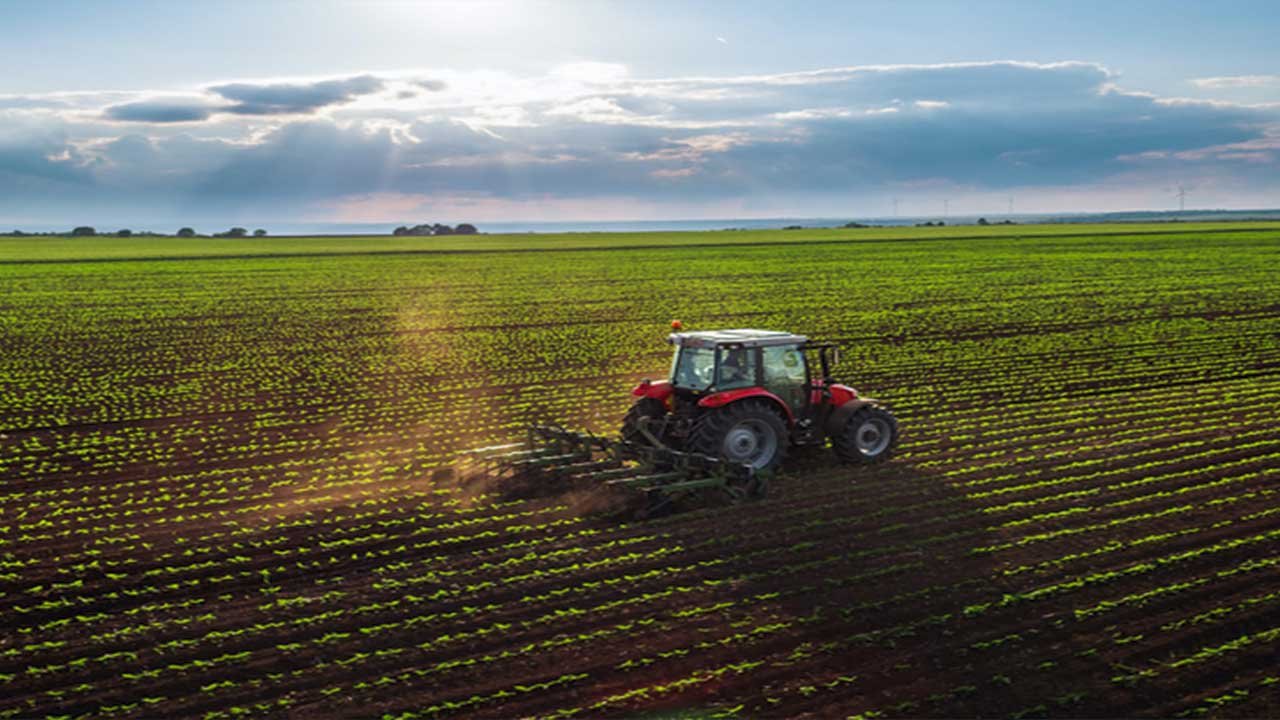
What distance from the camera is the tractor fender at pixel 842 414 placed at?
46.5 feet

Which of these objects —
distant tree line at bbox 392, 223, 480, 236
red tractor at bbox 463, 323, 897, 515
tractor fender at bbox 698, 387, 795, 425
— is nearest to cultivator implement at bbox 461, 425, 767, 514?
red tractor at bbox 463, 323, 897, 515

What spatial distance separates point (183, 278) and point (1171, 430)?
53.4 meters

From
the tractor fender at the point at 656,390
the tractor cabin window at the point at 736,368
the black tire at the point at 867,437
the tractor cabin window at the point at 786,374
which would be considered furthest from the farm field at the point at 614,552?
the tractor fender at the point at 656,390

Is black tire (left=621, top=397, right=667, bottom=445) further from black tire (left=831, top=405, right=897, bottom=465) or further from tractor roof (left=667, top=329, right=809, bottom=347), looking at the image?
black tire (left=831, top=405, right=897, bottom=465)

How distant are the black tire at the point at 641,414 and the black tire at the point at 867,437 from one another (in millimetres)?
2414

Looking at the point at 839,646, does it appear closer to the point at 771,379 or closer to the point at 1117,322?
the point at 771,379

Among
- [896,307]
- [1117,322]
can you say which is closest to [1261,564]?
[1117,322]

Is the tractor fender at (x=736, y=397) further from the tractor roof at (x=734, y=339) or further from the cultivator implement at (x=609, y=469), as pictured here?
the cultivator implement at (x=609, y=469)

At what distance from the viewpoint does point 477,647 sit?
8.96 m

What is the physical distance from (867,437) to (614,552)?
4.91m

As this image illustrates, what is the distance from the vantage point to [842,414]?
561 inches

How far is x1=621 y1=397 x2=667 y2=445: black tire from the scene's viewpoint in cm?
1417

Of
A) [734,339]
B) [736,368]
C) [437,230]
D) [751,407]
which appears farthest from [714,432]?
[437,230]

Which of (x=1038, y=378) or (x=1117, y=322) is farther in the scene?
(x=1117, y=322)
